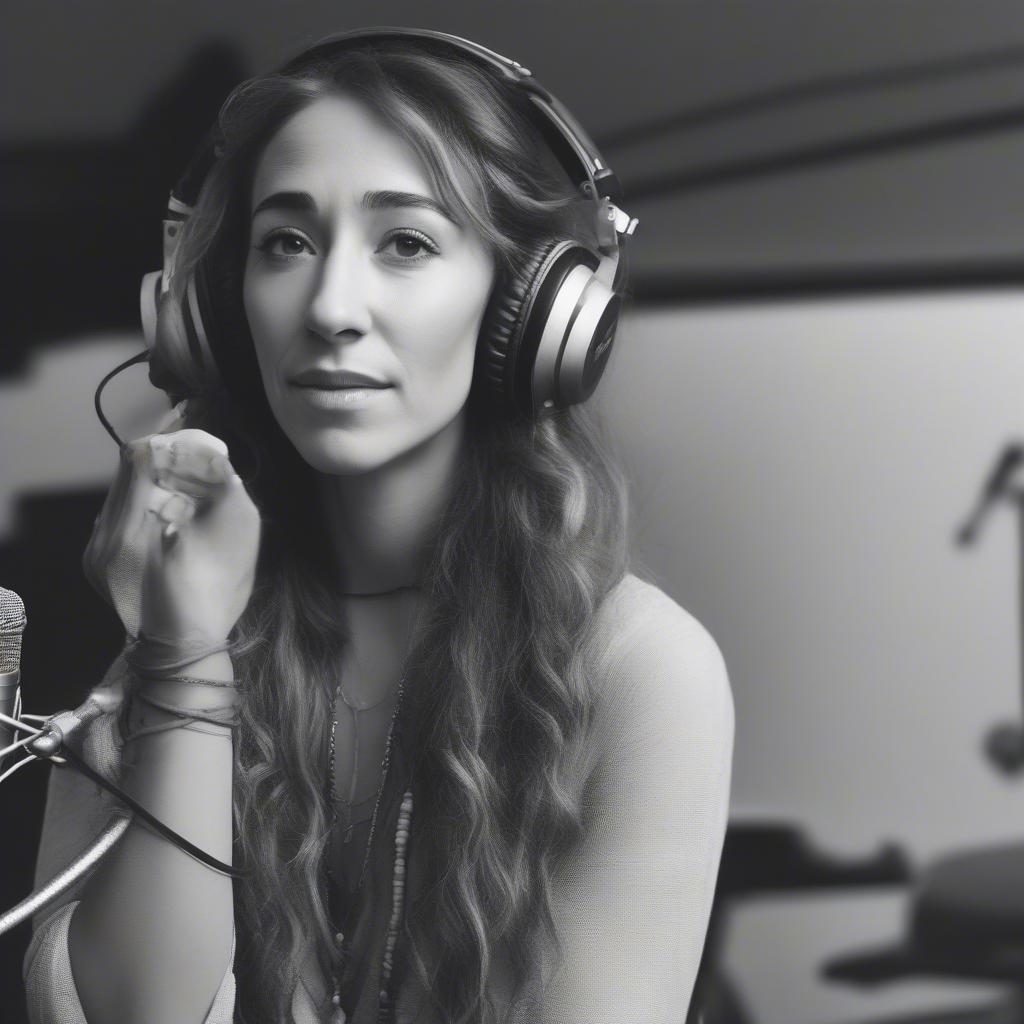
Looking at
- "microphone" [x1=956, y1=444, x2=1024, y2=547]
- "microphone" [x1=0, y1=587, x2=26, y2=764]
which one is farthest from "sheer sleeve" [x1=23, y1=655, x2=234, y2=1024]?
"microphone" [x1=956, y1=444, x2=1024, y2=547]

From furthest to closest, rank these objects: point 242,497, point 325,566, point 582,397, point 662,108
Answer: point 662,108
point 325,566
point 582,397
point 242,497

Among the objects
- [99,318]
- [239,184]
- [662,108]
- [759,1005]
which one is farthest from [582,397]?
[759,1005]

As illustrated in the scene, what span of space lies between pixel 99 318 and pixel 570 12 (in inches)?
28.5

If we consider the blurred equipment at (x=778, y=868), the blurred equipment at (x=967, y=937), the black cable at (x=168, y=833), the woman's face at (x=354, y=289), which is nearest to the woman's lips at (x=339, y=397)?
the woman's face at (x=354, y=289)

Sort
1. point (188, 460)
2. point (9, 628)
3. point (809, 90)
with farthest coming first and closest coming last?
point (809, 90)
point (188, 460)
point (9, 628)

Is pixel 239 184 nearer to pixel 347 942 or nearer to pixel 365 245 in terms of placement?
pixel 365 245

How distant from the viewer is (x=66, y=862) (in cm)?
102

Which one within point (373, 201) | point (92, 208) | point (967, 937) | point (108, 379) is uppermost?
point (92, 208)

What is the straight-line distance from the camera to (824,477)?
1.40 m

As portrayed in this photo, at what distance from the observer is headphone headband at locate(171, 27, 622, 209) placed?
953 mm

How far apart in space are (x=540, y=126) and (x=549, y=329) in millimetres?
199

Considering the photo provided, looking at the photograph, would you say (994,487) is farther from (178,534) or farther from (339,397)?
(178,534)

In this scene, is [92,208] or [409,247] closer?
[409,247]

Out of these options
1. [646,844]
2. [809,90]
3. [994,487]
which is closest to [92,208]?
[809,90]
